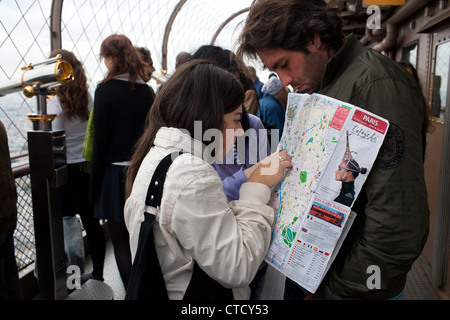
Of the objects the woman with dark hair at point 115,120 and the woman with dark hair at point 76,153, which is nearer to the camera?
the woman with dark hair at point 115,120

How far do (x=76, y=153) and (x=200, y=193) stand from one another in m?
2.04

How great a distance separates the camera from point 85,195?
271 cm

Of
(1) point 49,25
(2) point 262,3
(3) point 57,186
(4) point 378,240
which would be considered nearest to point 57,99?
(1) point 49,25

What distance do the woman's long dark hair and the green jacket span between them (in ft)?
1.27

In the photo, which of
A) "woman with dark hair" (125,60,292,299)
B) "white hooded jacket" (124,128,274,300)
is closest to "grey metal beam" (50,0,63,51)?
"woman with dark hair" (125,60,292,299)

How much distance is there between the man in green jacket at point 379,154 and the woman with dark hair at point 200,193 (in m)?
0.25

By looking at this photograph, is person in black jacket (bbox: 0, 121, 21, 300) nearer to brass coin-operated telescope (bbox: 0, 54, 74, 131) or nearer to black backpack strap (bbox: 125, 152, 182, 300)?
brass coin-operated telescope (bbox: 0, 54, 74, 131)

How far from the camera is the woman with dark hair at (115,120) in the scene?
227cm

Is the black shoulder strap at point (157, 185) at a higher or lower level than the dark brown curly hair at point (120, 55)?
lower

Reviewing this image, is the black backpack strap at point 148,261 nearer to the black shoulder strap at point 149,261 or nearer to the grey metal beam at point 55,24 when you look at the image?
the black shoulder strap at point 149,261

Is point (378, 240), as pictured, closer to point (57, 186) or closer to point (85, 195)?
point (57, 186)

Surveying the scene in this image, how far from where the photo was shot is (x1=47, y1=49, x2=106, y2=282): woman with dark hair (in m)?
2.56

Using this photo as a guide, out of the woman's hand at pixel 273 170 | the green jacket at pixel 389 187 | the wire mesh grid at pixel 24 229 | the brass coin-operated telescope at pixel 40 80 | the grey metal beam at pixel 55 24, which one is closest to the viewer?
the green jacket at pixel 389 187

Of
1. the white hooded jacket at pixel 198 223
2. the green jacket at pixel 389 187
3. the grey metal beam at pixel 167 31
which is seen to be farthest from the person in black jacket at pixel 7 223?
the grey metal beam at pixel 167 31
